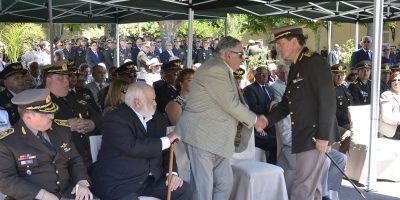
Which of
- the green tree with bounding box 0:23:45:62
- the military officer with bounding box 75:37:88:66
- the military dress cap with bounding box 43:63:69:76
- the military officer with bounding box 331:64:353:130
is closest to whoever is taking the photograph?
the military dress cap with bounding box 43:63:69:76

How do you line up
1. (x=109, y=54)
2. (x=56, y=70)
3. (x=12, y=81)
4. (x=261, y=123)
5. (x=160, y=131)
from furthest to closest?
(x=109, y=54)
(x=12, y=81)
(x=56, y=70)
(x=261, y=123)
(x=160, y=131)

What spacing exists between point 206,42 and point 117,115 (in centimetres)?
1687

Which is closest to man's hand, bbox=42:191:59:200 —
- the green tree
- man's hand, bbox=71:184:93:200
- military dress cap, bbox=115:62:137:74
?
man's hand, bbox=71:184:93:200

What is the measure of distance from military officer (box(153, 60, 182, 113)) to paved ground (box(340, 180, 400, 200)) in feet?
8.10

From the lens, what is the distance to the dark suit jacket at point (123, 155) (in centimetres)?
387

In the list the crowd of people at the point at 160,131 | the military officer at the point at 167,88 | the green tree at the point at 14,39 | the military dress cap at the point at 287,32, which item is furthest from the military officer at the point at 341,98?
the green tree at the point at 14,39

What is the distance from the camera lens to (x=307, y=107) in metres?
4.38

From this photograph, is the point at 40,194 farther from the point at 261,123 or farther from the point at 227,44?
the point at 261,123

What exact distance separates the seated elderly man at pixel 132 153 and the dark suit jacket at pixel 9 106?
4.40 feet

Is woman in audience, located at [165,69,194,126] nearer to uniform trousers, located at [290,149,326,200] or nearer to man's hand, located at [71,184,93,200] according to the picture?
uniform trousers, located at [290,149,326,200]

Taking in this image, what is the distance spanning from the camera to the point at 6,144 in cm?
342

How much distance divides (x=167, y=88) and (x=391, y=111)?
3047 mm

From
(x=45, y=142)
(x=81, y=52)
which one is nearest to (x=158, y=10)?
(x=45, y=142)

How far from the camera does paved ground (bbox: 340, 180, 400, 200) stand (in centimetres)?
617
